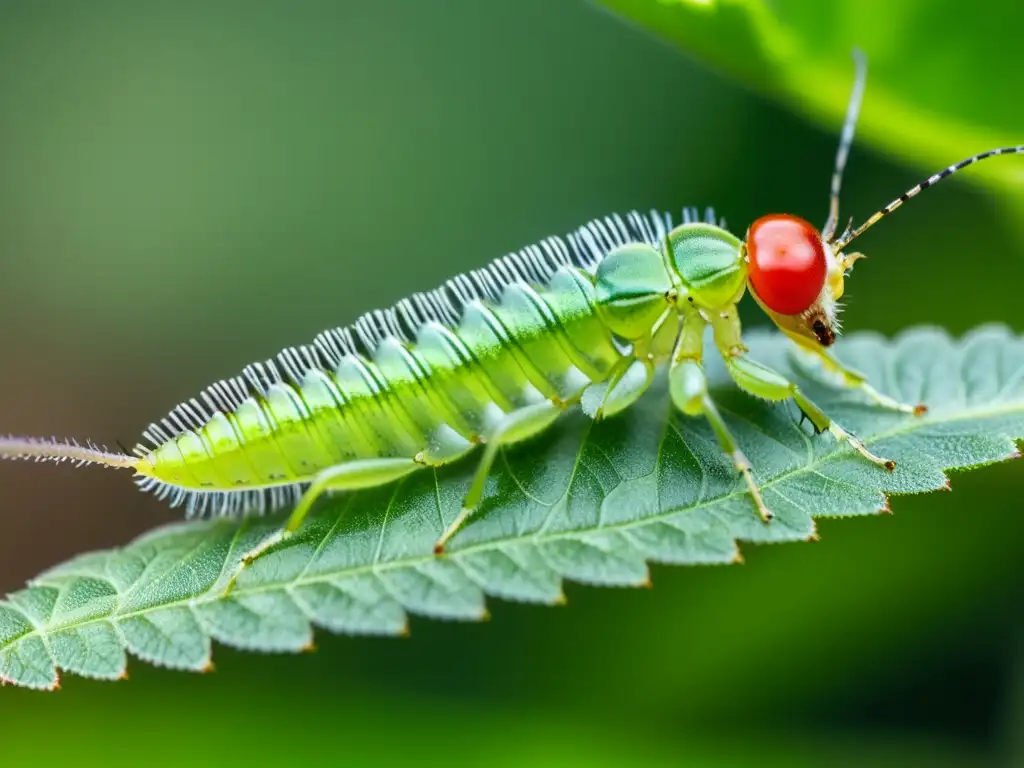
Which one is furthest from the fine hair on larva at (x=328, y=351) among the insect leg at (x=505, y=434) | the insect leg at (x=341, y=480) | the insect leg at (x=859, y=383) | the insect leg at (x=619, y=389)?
the insect leg at (x=859, y=383)

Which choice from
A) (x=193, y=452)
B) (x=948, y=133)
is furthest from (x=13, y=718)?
(x=948, y=133)

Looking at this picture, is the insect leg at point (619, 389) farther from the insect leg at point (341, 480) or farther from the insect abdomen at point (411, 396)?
the insect leg at point (341, 480)

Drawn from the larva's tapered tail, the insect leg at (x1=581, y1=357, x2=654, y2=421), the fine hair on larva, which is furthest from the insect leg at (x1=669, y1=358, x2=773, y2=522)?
the larva's tapered tail

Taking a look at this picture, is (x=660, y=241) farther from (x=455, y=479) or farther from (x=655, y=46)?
(x=655, y=46)

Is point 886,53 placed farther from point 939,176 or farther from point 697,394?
point 697,394

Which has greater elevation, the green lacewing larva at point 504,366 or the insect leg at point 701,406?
the green lacewing larva at point 504,366

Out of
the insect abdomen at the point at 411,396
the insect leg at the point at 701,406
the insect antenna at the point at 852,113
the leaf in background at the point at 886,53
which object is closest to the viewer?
the insect leg at the point at 701,406

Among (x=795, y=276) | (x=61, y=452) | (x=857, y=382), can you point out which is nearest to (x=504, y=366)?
(x=795, y=276)
